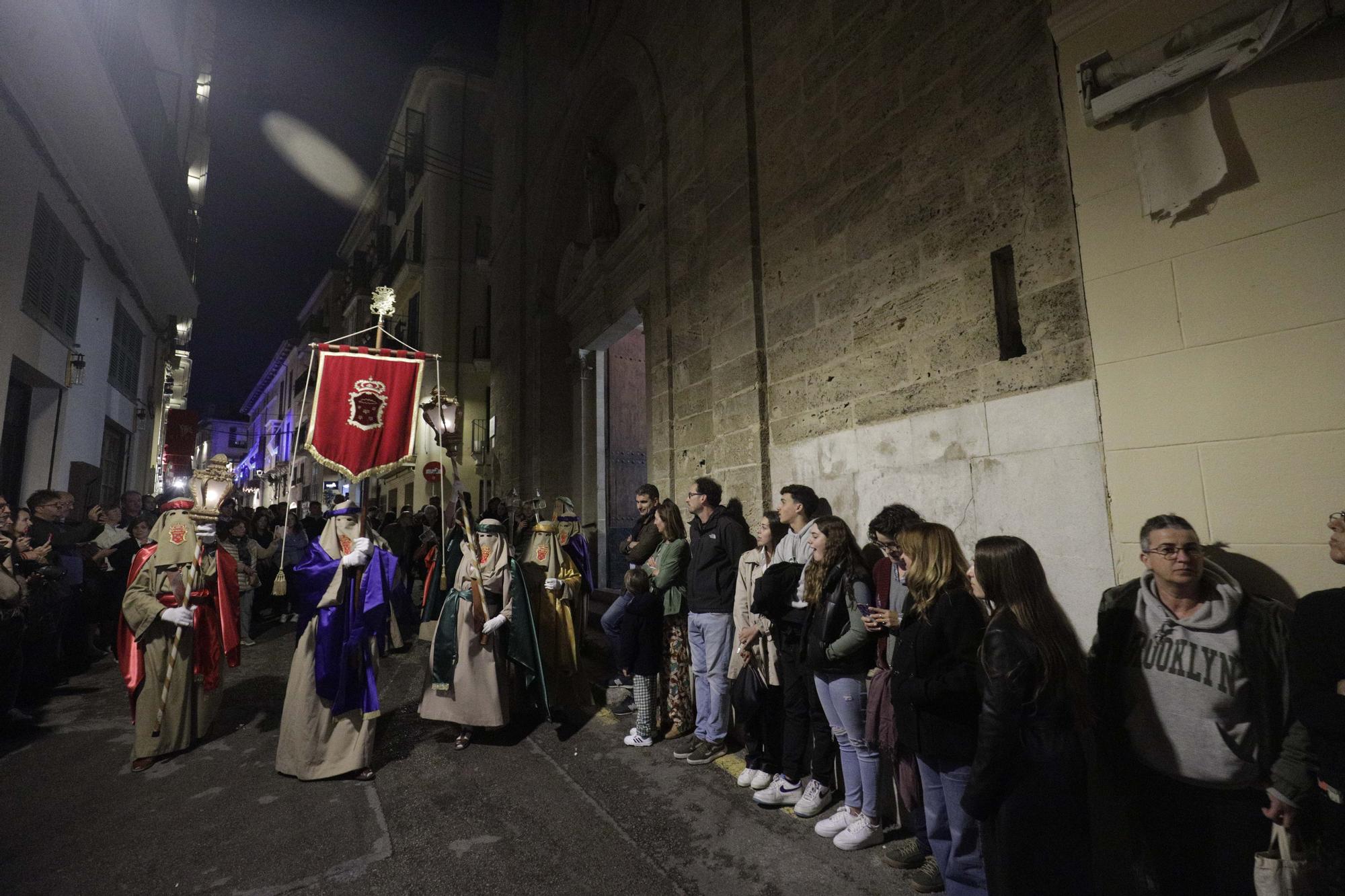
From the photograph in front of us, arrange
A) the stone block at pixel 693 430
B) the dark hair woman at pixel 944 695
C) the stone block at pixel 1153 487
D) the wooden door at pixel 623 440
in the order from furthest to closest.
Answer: the wooden door at pixel 623 440
the stone block at pixel 693 430
the stone block at pixel 1153 487
the dark hair woman at pixel 944 695

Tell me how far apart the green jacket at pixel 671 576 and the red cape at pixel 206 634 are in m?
3.19

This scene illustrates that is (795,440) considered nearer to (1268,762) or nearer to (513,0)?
(1268,762)

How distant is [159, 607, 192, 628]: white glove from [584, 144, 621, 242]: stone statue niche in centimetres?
724

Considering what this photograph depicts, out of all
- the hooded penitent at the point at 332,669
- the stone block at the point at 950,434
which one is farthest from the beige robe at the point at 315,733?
the stone block at the point at 950,434

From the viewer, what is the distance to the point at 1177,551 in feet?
→ 7.38

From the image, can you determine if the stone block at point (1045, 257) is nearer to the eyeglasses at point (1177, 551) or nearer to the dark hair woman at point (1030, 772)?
the eyeglasses at point (1177, 551)

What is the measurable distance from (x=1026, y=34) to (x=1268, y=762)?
3.62 meters

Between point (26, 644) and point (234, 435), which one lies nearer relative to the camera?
point (26, 644)

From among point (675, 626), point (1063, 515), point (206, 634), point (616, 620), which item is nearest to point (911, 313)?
point (1063, 515)

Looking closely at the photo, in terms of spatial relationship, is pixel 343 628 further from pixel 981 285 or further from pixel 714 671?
pixel 981 285

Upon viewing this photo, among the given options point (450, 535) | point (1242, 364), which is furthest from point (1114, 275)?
point (450, 535)

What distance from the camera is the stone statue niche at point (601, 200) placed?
31.5 ft

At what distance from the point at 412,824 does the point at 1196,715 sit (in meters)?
3.77

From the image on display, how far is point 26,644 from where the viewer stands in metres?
5.50
